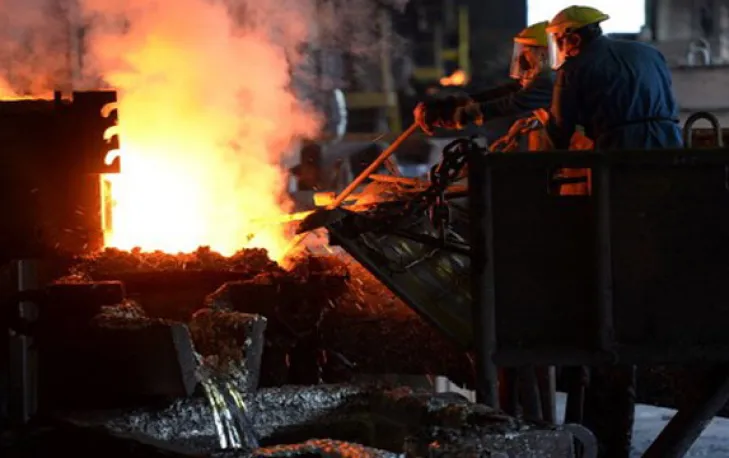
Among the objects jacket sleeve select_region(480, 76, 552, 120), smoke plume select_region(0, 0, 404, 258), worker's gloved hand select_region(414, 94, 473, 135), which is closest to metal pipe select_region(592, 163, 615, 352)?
jacket sleeve select_region(480, 76, 552, 120)

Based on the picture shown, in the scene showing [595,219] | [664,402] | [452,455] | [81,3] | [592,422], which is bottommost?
[664,402]

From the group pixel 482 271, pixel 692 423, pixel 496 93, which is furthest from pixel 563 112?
pixel 692 423

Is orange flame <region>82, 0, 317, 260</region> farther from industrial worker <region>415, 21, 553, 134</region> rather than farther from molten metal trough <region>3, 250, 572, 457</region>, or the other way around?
industrial worker <region>415, 21, 553, 134</region>

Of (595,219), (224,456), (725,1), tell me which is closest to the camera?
(224,456)

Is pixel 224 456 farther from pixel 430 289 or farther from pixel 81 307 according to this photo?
pixel 430 289

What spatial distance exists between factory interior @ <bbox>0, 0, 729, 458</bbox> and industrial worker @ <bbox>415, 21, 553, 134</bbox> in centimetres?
2

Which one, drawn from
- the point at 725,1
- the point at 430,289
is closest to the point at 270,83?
the point at 430,289

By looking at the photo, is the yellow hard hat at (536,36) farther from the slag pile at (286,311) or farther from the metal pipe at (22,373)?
the metal pipe at (22,373)

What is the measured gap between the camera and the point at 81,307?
5.75 metres

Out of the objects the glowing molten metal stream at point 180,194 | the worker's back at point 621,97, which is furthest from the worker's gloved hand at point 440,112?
the glowing molten metal stream at point 180,194

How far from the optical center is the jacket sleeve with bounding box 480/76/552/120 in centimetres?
727

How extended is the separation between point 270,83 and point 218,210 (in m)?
1.69

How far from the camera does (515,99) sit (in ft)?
23.9

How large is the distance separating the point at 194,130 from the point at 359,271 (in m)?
2.41
